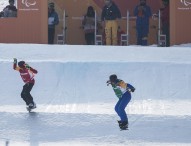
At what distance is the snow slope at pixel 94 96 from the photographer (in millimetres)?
17516

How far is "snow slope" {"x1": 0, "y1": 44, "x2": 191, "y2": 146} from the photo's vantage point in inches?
690

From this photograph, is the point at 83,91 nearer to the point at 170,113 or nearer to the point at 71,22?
the point at 170,113

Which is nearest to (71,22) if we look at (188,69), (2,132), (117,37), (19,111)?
(117,37)

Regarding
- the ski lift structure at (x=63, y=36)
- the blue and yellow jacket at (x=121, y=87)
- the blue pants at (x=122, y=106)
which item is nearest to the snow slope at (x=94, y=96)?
the blue pants at (x=122, y=106)

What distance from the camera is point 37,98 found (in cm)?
2172

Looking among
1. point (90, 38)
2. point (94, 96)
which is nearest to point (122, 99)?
point (94, 96)

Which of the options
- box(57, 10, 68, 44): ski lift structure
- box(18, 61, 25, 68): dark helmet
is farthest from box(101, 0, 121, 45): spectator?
box(18, 61, 25, 68): dark helmet

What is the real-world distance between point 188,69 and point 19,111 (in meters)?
6.19

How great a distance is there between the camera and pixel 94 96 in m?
21.9

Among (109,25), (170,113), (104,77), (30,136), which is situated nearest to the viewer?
(30,136)

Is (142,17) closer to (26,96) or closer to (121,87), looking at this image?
(26,96)

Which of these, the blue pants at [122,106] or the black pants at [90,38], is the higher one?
the black pants at [90,38]

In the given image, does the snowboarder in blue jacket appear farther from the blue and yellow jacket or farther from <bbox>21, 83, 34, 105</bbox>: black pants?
<bbox>21, 83, 34, 105</bbox>: black pants

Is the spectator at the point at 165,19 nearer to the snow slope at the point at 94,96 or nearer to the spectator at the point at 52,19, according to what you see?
the snow slope at the point at 94,96
